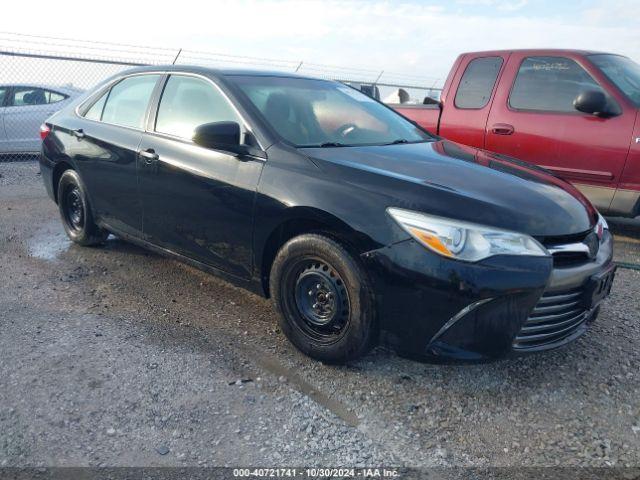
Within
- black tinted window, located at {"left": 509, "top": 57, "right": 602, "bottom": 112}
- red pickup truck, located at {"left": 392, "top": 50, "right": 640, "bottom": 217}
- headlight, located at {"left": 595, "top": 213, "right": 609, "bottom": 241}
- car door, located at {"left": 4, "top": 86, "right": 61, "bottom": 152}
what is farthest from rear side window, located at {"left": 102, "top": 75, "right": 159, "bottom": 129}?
car door, located at {"left": 4, "top": 86, "right": 61, "bottom": 152}

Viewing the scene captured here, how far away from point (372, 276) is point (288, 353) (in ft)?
2.66

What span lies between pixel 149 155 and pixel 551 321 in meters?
2.71

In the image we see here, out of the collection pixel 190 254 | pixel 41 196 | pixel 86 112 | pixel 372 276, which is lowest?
pixel 41 196

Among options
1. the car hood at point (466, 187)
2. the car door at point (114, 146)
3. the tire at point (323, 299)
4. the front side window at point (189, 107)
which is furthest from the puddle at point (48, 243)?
the car hood at point (466, 187)

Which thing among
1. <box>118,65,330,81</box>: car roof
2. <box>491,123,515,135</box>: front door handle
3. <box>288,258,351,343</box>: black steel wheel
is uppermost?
<box>118,65,330,81</box>: car roof

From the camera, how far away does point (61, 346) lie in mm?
3174

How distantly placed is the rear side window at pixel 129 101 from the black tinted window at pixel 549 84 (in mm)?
3633

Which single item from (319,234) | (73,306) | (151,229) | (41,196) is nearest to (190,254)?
(151,229)

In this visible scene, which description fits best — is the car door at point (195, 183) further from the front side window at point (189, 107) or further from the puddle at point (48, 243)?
the puddle at point (48, 243)

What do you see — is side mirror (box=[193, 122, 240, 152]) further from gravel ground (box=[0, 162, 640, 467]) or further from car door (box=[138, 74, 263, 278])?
gravel ground (box=[0, 162, 640, 467])

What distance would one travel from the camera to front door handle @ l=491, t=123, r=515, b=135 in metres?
5.65

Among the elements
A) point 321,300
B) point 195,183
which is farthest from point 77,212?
point 321,300

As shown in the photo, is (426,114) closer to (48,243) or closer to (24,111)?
(48,243)

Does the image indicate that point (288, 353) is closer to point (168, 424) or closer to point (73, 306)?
point (168, 424)
